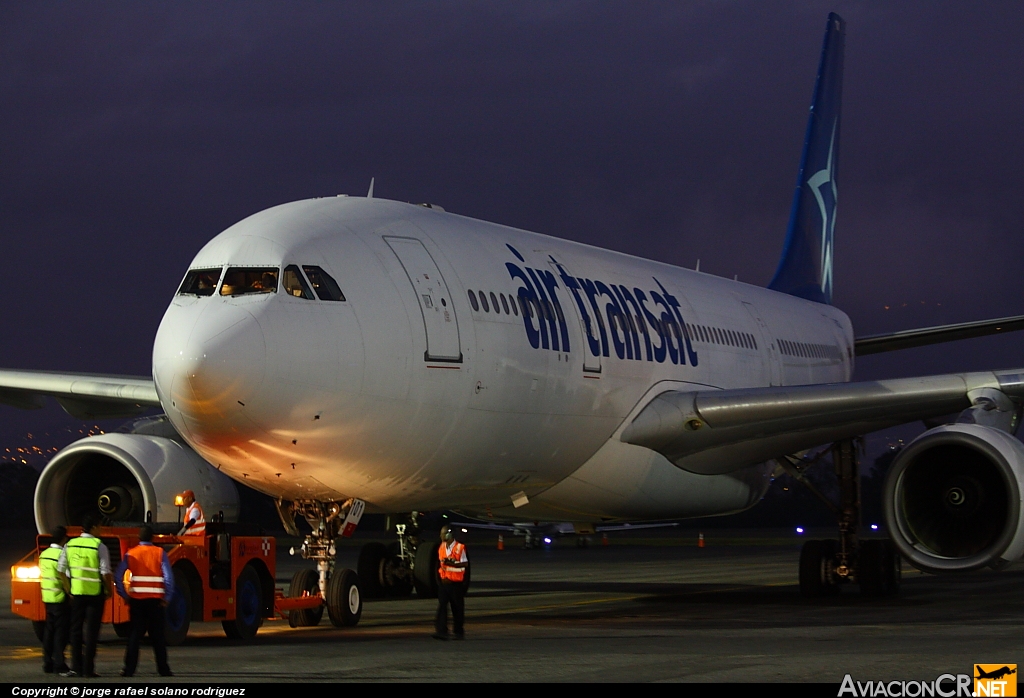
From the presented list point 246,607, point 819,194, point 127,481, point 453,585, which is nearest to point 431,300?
point 453,585

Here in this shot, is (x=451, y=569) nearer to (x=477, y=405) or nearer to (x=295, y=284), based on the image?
(x=477, y=405)

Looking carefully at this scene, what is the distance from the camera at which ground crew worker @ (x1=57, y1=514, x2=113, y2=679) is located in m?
9.18

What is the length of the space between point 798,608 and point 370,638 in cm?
595

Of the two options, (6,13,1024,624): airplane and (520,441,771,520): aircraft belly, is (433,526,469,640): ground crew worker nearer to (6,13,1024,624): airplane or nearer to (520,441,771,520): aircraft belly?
(6,13,1024,624): airplane

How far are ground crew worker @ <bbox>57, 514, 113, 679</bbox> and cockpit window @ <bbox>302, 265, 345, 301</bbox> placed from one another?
2708 millimetres

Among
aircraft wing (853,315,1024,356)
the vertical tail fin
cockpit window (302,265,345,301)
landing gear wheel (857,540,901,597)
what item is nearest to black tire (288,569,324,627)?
cockpit window (302,265,345,301)

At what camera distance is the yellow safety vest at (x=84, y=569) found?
933 centimetres

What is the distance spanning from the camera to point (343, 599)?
40.6 feet

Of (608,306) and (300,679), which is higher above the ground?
(608,306)

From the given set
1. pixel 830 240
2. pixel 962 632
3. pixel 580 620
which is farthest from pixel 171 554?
pixel 830 240

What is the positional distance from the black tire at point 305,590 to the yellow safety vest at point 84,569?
136 inches

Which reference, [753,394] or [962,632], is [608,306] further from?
[962,632]

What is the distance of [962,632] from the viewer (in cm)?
1182

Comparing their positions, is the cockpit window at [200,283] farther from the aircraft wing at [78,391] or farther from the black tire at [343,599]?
the aircraft wing at [78,391]
